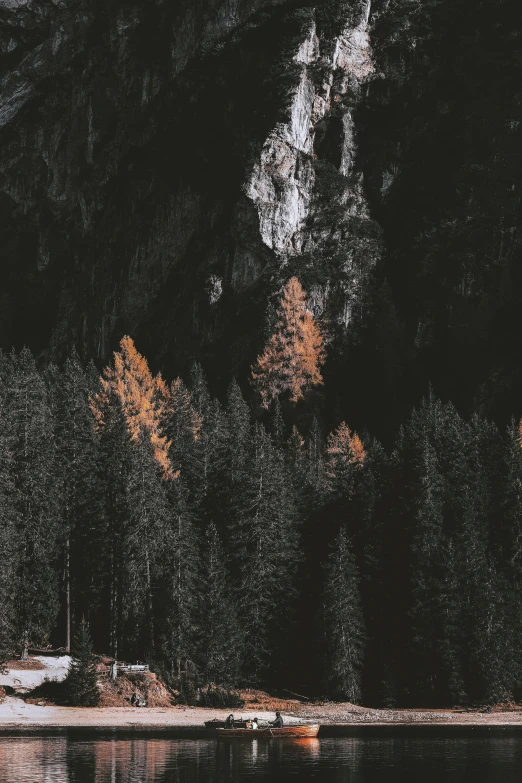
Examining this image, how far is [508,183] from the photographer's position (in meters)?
136

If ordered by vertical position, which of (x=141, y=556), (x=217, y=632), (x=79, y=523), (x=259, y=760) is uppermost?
(x=79, y=523)

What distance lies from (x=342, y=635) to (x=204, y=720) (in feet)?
34.5

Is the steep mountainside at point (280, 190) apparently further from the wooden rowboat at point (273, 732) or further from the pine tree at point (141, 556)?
the wooden rowboat at point (273, 732)

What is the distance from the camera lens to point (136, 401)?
8819cm

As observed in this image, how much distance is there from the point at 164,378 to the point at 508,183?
4381cm

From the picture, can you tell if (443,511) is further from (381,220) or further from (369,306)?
(381,220)

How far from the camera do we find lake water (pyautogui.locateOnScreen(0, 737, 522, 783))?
4072 centimetres

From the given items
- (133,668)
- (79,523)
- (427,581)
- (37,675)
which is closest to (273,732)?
(133,668)

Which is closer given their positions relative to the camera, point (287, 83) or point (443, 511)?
point (443, 511)

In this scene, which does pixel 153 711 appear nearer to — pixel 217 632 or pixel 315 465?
pixel 217 632

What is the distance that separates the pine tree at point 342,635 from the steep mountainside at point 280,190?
5632 centimetres

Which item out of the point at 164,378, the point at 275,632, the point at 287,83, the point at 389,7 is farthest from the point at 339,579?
the point at 389,7

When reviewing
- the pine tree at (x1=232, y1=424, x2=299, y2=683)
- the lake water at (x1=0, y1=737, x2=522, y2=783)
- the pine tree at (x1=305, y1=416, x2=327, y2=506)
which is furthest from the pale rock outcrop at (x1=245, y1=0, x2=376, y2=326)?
the lake water at (x1=0, y1=737, x2=522, y2=783)

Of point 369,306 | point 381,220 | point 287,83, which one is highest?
point 287,83
